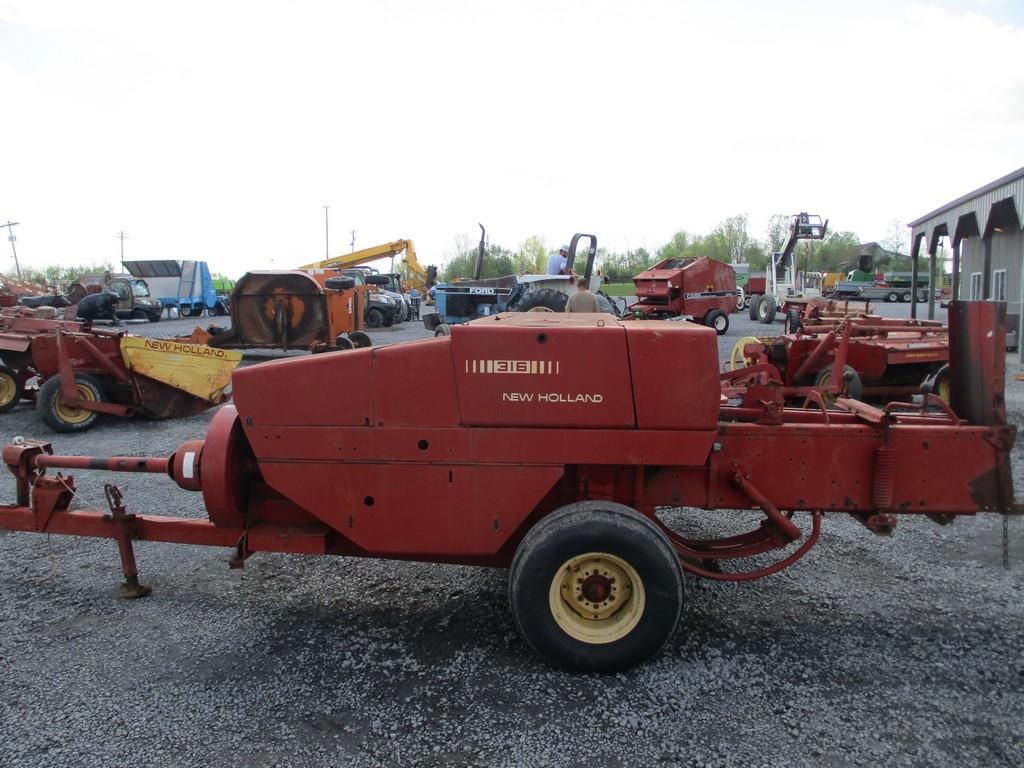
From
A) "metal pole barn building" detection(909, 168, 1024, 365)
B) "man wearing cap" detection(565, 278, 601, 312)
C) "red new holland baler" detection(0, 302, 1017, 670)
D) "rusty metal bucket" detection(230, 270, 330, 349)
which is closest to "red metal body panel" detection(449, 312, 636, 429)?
"red new holland baler" detection(0, 302, 1017, 670)

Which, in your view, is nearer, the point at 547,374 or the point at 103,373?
the point at 547,374

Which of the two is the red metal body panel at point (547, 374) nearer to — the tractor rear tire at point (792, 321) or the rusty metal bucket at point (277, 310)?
the rusty metal bucket at point (277, 310)

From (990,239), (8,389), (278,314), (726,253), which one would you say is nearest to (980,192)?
(990,239)

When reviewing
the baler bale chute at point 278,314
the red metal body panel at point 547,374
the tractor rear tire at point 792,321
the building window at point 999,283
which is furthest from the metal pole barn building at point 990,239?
the baler bale chute at point 278,314

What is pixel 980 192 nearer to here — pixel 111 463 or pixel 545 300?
pixel 545 300

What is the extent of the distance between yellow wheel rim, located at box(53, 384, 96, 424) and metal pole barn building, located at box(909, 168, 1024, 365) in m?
14.7

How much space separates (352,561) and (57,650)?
163 centimetres

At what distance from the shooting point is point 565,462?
3291mm

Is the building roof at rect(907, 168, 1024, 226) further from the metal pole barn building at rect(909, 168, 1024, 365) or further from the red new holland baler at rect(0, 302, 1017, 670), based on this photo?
the red new holland baler at rect(0, 302, 1017, 670)

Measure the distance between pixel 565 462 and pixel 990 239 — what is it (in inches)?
651

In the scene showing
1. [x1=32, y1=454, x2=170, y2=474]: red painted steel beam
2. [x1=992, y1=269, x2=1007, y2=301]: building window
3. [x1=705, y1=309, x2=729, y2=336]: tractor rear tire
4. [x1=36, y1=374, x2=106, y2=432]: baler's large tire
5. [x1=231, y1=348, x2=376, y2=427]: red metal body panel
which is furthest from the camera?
[x1=705, y1=309, x2=729, y2=336]: tractor rear tire

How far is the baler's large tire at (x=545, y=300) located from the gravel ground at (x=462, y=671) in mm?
10216

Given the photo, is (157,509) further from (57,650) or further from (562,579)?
(562,579)

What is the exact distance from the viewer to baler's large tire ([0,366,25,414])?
30.4ft
